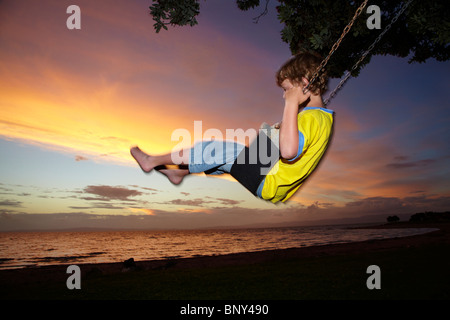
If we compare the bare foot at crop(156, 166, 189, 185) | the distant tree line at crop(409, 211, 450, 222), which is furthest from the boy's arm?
the distant tree line at crop(409, 211, 450, 222)

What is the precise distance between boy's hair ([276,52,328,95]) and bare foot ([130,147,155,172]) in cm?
129

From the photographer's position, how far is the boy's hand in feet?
6.09

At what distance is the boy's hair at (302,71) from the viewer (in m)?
2.07

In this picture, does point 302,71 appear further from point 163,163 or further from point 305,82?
point 163,163

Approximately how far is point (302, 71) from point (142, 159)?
5.09 ft

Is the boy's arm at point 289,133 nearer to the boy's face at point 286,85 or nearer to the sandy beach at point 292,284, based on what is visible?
the boy's face at point 286,85

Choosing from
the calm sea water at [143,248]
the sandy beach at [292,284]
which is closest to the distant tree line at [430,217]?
the calm sea water at [143,248]

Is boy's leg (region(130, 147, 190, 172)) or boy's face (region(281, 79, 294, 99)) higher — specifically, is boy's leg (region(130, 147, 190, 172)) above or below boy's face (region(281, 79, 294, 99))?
below

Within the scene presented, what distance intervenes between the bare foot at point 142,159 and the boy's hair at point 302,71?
129 cm

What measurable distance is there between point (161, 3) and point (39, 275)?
18.4 m

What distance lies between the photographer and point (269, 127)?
7.00ft

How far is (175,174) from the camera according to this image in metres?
2.55

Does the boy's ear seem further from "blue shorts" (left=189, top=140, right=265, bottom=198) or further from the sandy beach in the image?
the sandy beach
